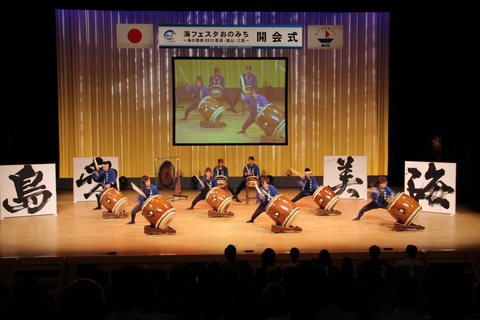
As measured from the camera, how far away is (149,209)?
6.92 meters

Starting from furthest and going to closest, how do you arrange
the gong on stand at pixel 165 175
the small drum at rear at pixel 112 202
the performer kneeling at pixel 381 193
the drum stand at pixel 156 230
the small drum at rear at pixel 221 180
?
1. the gong on stand at pixel 165 175
2. the small drum at rear at pixel 221 180
3. the small drum at rear at pixel 112 202
4. the performer kneeling at pixel 381 193
5. the drum stand at pixel 156 230

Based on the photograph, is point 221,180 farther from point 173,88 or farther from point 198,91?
point 173,88

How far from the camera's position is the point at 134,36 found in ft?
38.4

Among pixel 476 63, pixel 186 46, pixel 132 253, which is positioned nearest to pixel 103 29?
pixel 186 46

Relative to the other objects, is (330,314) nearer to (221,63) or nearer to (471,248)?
(471,248)

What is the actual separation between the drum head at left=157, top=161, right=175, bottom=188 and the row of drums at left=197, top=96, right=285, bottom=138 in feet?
6.77

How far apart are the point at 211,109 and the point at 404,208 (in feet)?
20.1

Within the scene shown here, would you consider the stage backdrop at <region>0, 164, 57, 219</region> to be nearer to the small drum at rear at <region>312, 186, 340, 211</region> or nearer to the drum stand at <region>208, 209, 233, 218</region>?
the drum stand at <region>208, 209, 233, 218</region>

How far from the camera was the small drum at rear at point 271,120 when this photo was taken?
39.7 feet

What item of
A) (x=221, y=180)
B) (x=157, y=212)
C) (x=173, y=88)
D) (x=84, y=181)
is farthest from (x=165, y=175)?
(x=157, y=212)

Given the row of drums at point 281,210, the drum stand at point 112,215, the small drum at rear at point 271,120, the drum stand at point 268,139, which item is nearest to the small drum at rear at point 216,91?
the small drum at rear at point 271,120

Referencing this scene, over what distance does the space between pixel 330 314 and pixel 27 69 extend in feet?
33.3

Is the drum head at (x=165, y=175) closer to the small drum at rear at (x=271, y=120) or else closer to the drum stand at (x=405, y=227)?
the small drum at rear at (x=271, y=120)

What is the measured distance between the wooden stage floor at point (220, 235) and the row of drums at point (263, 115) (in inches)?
139
